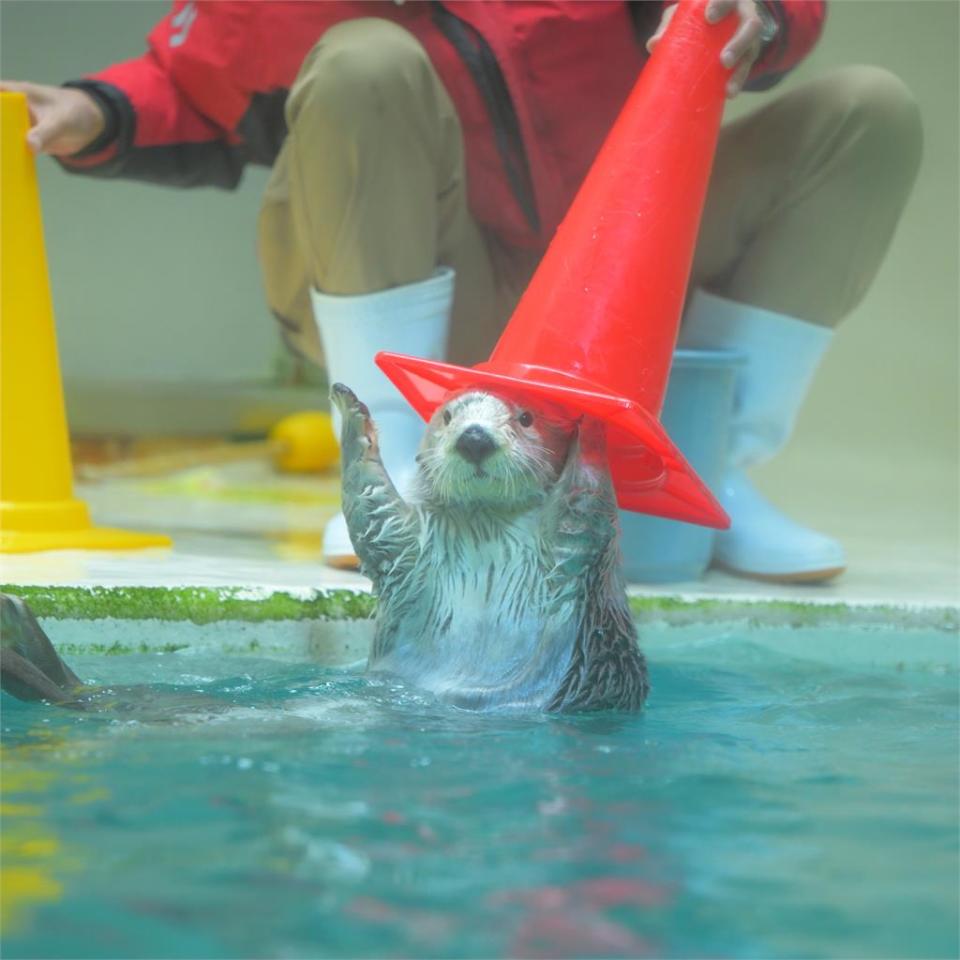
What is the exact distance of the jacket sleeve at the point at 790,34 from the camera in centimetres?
243

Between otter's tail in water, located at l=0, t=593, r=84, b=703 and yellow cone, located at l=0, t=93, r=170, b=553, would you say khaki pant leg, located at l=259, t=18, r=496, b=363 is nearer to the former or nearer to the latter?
yellow cone, located at l=0, t=93, r=170, b=553

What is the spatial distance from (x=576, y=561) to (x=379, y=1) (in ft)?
4.73

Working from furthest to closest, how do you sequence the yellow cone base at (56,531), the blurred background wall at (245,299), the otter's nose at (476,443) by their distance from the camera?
1. the blurred background wall at (245,299)
2. the yellow cone base at (56,531)
3. the otter's nose at (476,443)

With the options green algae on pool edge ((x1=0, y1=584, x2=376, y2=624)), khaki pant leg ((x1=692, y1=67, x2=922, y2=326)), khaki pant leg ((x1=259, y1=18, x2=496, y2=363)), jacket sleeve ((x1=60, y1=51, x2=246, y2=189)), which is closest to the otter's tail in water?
green algae on pool edge ((x1=0, y1=584, x2=376, y2=624))

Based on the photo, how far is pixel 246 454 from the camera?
5414 millimetres

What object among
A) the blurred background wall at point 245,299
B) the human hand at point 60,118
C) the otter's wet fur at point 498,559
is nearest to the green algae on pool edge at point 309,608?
the otter's wet fur at point 498,559

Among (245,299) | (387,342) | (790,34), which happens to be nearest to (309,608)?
(387,342)

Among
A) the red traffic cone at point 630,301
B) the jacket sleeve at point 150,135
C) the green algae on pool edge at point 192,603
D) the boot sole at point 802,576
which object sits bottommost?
the boot sole at point 802,576

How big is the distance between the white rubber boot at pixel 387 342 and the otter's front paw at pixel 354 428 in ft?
1.93

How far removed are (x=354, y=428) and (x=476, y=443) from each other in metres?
0.27

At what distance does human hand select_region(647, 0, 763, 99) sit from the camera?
2.22 meters

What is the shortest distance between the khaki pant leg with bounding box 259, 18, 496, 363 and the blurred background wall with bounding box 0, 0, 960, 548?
238cm

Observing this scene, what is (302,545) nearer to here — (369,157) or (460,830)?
(369,157)

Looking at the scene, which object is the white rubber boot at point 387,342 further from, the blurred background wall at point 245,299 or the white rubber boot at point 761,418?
the blurred background wall at point 245,299
